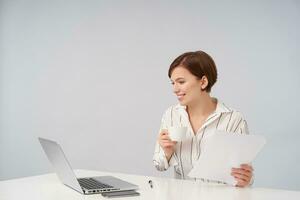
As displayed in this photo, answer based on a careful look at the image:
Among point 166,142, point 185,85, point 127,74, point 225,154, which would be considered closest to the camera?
point 225,154

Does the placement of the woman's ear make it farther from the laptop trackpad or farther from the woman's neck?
the laptop trackpad

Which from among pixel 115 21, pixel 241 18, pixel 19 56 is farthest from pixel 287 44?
pixel 19 56

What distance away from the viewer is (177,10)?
133 inches

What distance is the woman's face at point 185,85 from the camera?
2.20 meters

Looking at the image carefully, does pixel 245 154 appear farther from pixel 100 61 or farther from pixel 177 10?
pixel 100 61

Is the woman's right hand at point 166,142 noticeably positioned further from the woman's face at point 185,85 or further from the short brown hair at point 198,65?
the short brown hair at point 198,65

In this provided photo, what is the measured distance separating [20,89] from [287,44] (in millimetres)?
2357

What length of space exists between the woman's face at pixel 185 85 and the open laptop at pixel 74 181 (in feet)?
2.00

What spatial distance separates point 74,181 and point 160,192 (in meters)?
0.32

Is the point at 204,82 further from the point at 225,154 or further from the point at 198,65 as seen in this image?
the point at 225,154

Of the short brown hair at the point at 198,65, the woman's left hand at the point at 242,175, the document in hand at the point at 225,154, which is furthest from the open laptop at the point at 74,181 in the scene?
the short brown hair at the point at 198,65

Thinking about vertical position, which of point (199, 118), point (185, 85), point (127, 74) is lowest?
point (199, 118)

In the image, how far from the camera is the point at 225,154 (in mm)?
1713

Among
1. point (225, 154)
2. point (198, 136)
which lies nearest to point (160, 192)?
point (225, 154)
